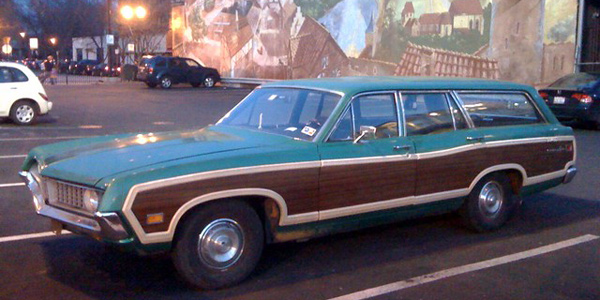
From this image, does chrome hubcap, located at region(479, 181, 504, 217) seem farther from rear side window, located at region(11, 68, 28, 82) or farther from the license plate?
rear side window, located at region(11, 68, 28, 82)

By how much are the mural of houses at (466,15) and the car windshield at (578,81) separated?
924cm

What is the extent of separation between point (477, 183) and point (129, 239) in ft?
11.2

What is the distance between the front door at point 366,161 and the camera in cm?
547

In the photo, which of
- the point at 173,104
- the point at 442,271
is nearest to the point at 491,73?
the point at 173,104

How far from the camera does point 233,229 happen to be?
5062mm

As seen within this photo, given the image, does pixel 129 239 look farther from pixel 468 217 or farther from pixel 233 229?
pixel 468 217

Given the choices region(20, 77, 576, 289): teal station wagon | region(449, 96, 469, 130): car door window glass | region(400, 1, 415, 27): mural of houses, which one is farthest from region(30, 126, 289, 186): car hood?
region(400, 1, 415, 27): mural of houses

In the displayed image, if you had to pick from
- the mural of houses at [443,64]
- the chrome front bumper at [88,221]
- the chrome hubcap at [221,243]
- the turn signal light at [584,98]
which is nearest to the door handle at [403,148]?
the chrome hubcap at [221,243]

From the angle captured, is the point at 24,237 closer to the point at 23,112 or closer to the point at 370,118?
the point at 370,118

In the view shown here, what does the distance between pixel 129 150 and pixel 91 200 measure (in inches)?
24.7

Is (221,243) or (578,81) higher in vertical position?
(578,81)

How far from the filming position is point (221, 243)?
16.4 ft

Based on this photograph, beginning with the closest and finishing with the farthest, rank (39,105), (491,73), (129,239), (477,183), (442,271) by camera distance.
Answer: (129,239), (442,271), (477,183), (39,105), (491,73)

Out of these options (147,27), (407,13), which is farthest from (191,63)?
(147,27)
